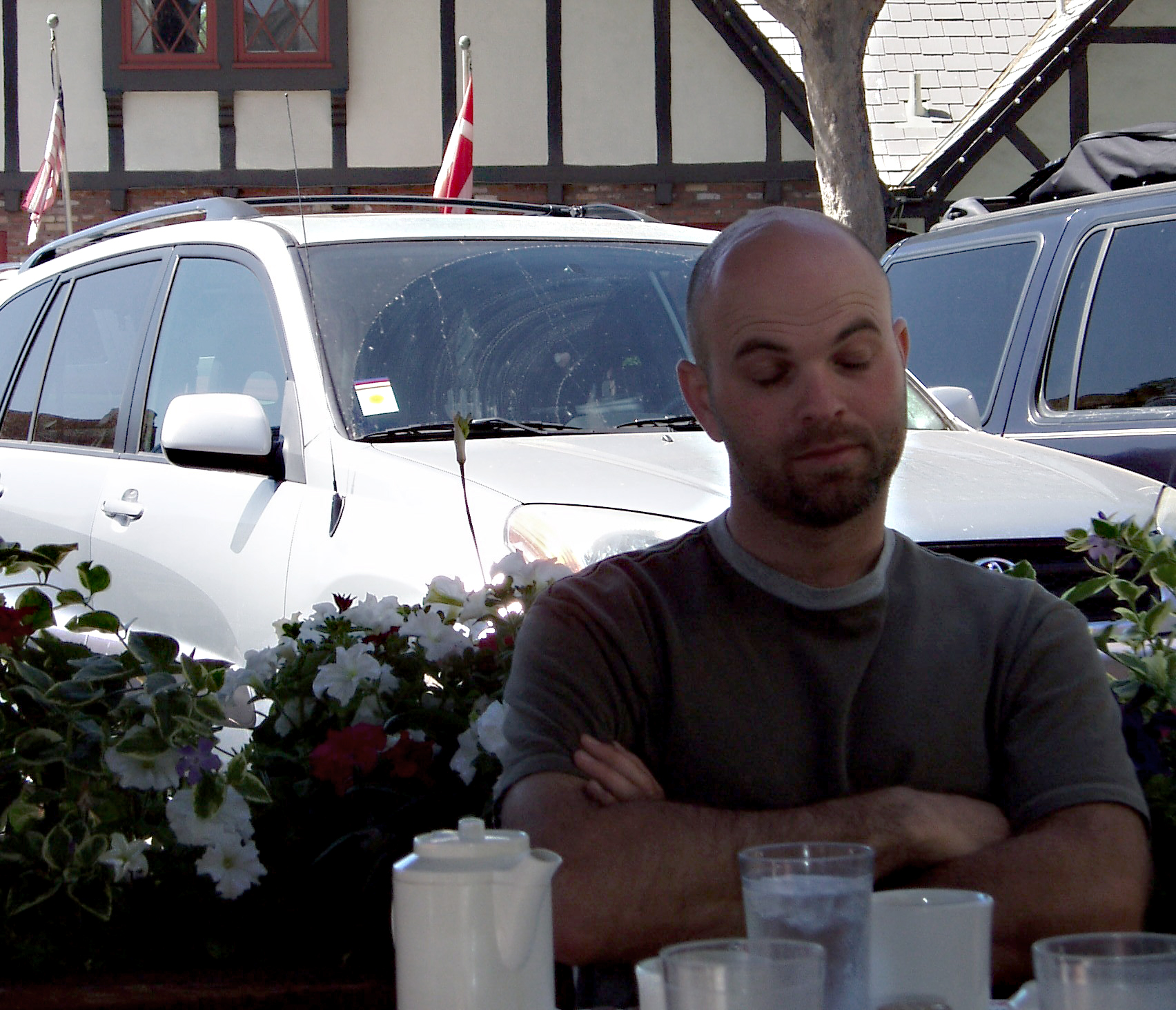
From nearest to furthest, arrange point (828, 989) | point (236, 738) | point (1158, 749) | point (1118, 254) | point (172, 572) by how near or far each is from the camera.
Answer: point (828, 989), point (1158, 749), point (236, 738), point (172, 572), point (1118, 254)

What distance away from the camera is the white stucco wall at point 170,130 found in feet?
51.9

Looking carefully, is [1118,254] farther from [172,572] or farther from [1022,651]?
[1022,651]

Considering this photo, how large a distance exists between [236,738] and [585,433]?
1.05 metres

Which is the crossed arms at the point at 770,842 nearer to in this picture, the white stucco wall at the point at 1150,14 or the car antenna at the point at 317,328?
the car antenna at the point at 317,328

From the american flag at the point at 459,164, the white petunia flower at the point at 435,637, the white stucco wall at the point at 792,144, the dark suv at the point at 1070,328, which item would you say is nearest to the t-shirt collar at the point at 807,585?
the white petunia flower at the point at 435,637

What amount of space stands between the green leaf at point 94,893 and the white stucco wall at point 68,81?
1477 cm

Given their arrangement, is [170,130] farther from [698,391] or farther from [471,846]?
[471,846]

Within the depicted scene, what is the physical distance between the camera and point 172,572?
4.28 metres

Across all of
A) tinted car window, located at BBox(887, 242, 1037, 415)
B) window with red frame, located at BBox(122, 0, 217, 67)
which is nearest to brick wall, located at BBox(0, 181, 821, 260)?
window with red frame, located at BBox(122, 0, 217, 67)

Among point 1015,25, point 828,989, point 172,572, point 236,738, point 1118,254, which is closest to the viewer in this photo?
point 828,989

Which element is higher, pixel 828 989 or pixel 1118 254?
pixel 1118 254

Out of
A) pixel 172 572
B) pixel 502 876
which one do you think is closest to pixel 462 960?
pixel 502 876

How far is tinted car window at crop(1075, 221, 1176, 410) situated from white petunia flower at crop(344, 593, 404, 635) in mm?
3419

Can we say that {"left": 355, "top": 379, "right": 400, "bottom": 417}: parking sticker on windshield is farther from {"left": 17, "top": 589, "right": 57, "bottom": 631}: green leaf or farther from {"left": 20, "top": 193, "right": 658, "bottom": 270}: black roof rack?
{"left": 17, "top": 589, "right": 57, "bottom": 631}: green leaf
